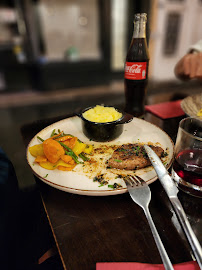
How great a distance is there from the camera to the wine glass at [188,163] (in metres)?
0.78

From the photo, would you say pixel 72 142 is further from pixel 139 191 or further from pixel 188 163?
pixel 188 163

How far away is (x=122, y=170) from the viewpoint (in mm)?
915

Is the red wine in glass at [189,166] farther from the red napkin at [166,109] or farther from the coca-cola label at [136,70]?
the coca-cola label at [136,70]

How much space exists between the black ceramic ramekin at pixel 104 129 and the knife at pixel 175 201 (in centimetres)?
27

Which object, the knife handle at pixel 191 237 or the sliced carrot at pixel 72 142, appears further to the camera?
the sliced carrot at pixel 72 142

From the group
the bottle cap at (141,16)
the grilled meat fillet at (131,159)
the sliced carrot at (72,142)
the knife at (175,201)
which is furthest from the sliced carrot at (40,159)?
the bottle cap at (141,16)

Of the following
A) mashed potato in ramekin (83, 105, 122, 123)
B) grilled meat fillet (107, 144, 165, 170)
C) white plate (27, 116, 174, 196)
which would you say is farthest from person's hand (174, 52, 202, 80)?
grilled meat fillet (107, 144, 165, 170)

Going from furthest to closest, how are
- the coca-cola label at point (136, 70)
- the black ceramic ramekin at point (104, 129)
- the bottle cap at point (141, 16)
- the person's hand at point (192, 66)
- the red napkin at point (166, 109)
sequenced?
the person's hand at point (192, 66) → the red napkin at point (166, 109) → the coca-cola label at point (136, 70) → the bottle cap at point (141, 16) → the black ceramic ramekin at point (104, 129)

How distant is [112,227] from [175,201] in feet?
0.79

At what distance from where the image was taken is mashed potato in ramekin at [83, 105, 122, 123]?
1183mm

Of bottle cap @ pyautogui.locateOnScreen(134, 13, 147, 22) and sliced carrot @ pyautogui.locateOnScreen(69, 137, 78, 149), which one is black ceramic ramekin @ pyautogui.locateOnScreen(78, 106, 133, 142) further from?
bottle cap @ pyautogui.locateOnScreen(134, 13, 147, 22)

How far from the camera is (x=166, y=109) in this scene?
5.34 feet

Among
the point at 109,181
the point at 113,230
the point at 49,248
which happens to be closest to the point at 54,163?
the point at 109,181

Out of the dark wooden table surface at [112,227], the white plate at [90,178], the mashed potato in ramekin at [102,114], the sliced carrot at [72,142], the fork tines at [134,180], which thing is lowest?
the dark wooden table surface at [112,227]
